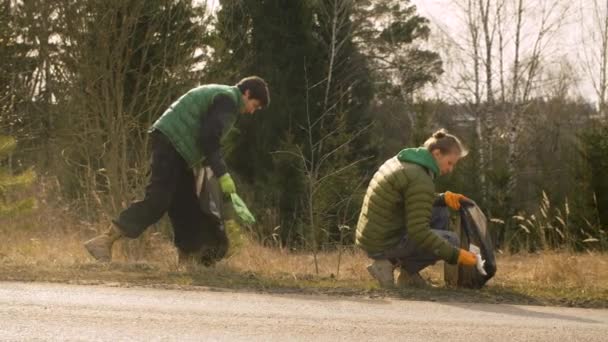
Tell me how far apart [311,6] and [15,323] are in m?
22.8

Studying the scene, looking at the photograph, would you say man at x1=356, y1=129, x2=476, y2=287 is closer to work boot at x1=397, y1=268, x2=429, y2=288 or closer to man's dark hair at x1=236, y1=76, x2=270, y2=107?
work boot at x1=397, y1=268, x2=429, y2=288

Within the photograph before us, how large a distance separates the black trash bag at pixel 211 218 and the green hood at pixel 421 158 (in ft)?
5.26

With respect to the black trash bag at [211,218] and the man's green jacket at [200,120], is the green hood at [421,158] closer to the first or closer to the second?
the man's green jacket at [200,120]

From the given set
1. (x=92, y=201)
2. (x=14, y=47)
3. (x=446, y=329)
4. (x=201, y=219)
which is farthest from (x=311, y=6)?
(x=446, y=329)

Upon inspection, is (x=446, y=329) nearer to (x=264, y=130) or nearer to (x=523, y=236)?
(x=523, y=236)

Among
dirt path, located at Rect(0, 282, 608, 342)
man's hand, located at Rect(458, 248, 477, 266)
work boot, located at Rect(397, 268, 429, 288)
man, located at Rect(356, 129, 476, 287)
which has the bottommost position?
dirt path, located at Rect(0, 282, 608, 342)

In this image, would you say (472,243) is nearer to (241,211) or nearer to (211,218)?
(241,211)

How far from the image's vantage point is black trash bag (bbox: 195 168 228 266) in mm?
7316

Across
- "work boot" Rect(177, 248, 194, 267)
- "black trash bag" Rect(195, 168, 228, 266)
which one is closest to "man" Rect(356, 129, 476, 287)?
"black trash bag" Rect(195, 168, 228, 266)

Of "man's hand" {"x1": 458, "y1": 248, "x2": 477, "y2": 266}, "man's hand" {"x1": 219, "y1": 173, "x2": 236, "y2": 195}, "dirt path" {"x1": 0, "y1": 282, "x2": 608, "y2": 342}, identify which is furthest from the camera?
"man's hand" {"x1": 219, "y1": 173, "x2": 236, "y2": 195}

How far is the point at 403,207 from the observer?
678 cm

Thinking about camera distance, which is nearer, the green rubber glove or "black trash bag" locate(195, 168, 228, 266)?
the green rubber glove

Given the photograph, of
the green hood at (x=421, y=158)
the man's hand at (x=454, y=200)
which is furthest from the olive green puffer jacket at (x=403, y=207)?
the man's hand at (x=454, y=200)

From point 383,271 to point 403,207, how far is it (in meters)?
0.51
